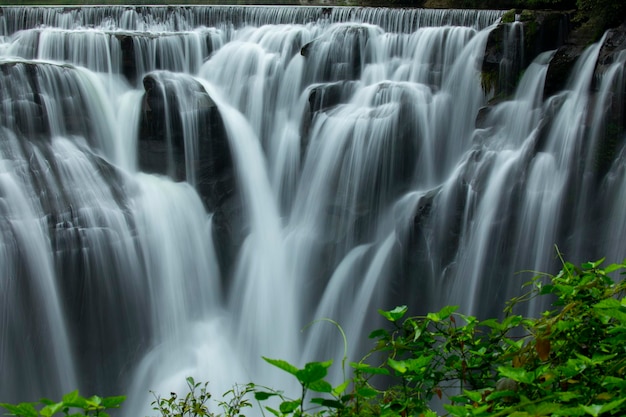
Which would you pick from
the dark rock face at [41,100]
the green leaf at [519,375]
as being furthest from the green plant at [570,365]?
the dark rock face at [41,100]

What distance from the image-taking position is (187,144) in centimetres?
1028

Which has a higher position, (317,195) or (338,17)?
(338,17)

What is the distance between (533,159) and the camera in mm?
7898

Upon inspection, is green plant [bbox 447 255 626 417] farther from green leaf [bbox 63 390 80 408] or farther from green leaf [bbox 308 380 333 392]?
green leaf [bbox 63 390 80 408]

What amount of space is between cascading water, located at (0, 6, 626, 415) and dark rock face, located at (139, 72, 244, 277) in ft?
0.11

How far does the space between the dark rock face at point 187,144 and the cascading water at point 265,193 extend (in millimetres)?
34

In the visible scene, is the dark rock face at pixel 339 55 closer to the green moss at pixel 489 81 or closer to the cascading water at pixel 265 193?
the cascading water at pixel 265 193

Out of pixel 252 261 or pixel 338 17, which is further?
pixel 338 17

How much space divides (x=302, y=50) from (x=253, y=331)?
18.8ft

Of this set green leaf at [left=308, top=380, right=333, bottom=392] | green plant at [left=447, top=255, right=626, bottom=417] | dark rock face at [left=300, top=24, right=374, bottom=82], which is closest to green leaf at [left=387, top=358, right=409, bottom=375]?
green plant at [left=447, top=255, right=626, bottom=417]

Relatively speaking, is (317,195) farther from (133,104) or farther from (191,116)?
(133,104)

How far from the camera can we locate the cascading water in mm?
7555

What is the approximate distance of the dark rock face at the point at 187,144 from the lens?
1009 cm

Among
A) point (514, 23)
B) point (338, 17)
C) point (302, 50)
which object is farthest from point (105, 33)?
point (514, 23)
